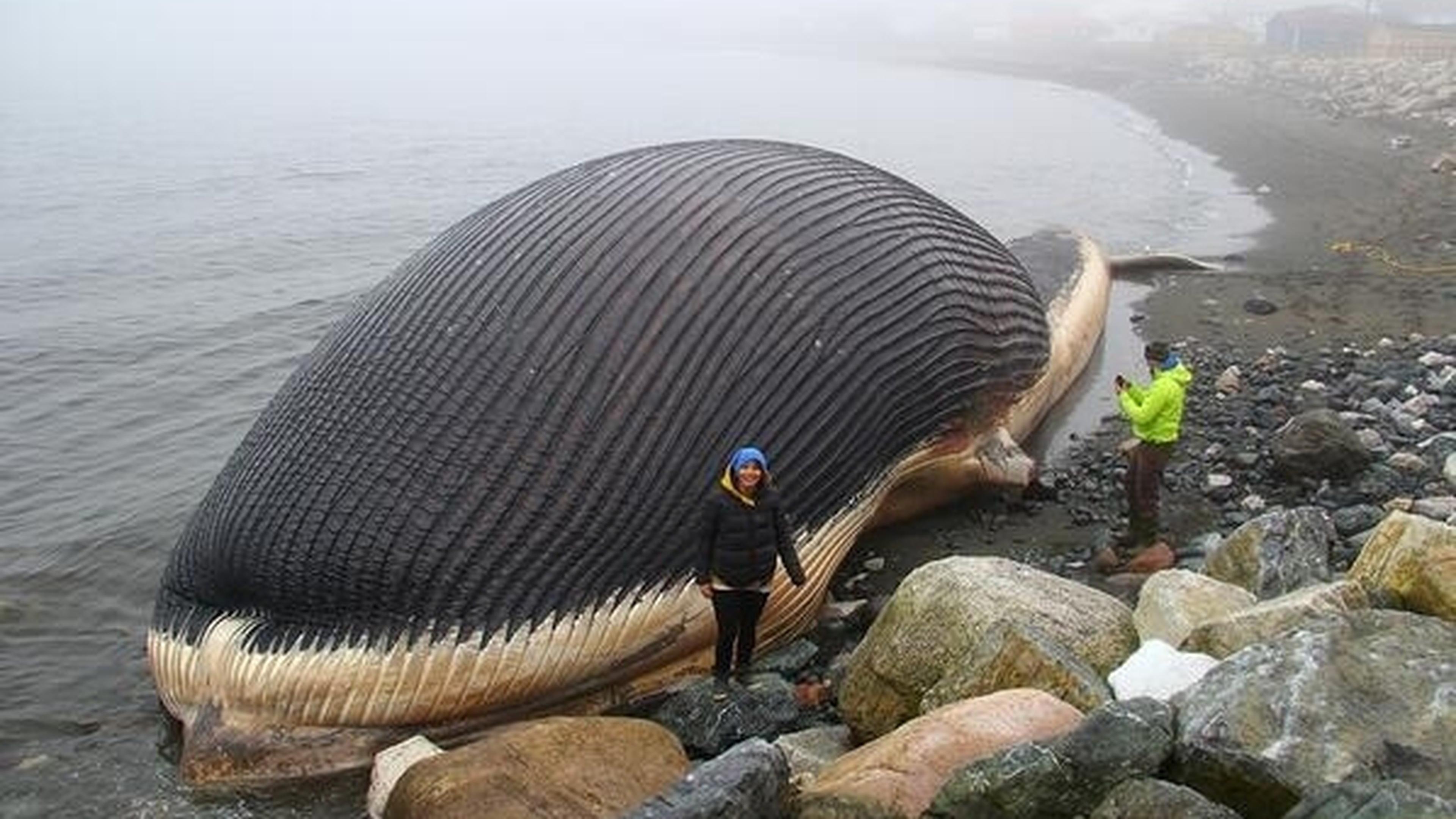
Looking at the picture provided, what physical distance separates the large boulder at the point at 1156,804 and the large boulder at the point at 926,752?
2.13 ft

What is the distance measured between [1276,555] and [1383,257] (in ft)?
42.2

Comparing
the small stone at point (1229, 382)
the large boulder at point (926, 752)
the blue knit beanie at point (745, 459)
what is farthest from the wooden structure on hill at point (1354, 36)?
the large boulder at point (926, 752)

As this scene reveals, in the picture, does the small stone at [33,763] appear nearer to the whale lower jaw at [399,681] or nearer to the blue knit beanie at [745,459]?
the whale lower jaw at [399,681]

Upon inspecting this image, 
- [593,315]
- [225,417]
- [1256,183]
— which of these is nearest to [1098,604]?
[593,315]

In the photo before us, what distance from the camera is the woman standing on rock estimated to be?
7102 mm

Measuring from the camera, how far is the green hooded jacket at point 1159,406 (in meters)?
9.12

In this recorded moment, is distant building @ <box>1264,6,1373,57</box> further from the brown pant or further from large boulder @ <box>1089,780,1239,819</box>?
large boulder @ <box>1089,780,1239,819</box>

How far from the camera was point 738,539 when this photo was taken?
7.11 metres

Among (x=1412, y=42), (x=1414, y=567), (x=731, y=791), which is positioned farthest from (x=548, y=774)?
(x=1412, y=42)

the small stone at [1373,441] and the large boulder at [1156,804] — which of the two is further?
the small stone at [1373,441]

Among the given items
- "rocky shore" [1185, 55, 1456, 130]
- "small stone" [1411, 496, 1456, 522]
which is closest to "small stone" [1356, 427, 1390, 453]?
"small stone" [1411, 496, 1456, 522]

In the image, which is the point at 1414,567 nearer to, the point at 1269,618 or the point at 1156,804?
the point at 1269,618

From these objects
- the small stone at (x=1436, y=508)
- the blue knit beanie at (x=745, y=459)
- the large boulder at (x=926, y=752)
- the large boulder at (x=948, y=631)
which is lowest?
the small stone at (x=1436, y=508)

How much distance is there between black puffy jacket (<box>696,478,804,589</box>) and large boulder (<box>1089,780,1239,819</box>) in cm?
291
